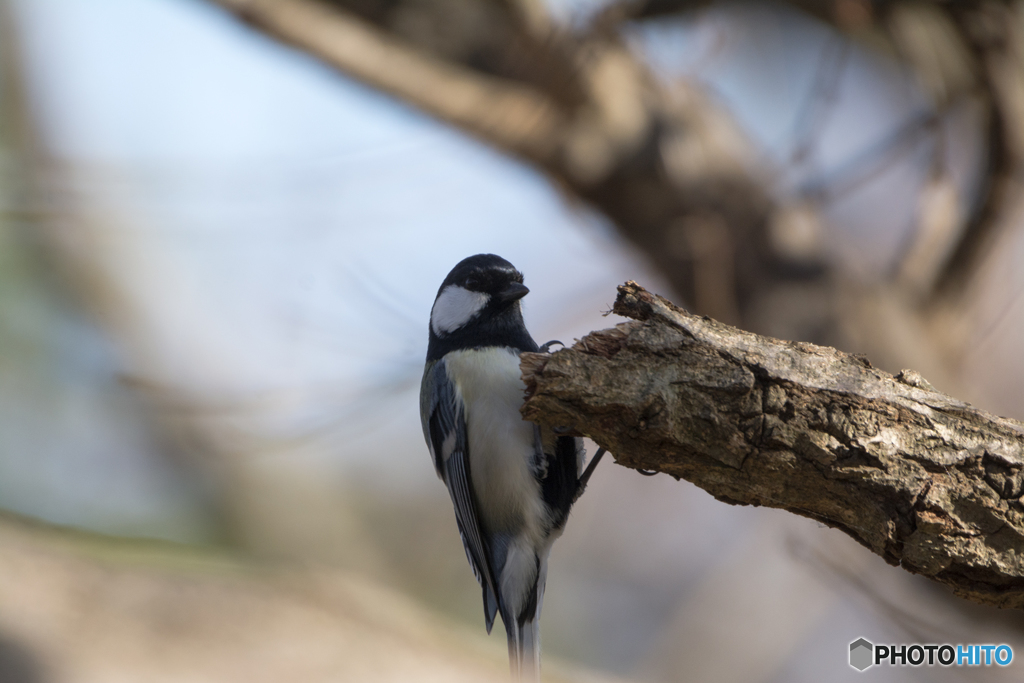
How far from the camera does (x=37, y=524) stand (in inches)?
169

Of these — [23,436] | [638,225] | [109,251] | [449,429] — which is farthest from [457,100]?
[23,436]

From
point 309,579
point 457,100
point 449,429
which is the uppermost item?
point 457,100

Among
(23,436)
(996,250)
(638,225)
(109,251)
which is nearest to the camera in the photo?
(996,250)

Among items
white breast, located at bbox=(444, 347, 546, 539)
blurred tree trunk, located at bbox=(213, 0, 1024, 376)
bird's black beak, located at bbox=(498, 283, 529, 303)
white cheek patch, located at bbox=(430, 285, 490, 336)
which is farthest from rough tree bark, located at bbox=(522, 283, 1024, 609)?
blurred tree trunk, located at bbox=(213, 0, 1024, 376)

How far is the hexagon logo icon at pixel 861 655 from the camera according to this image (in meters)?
3.03

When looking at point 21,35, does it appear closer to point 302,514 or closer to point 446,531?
point 302,514

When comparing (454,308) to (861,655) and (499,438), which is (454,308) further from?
(861,655)

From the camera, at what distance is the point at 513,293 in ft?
8.32

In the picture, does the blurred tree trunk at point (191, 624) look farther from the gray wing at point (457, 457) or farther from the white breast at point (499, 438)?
the white breast at point (499, 438)

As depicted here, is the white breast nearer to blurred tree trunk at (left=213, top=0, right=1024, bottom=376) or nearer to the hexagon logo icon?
the hexagon logo icon

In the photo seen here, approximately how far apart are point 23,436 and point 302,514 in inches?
91.4

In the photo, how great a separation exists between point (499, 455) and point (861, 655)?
1883 mm

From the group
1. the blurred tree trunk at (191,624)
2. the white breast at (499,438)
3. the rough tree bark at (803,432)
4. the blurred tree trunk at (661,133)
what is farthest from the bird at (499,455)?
the blurred tree trunk at (661,133)

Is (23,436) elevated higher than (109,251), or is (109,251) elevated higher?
(109,251)
